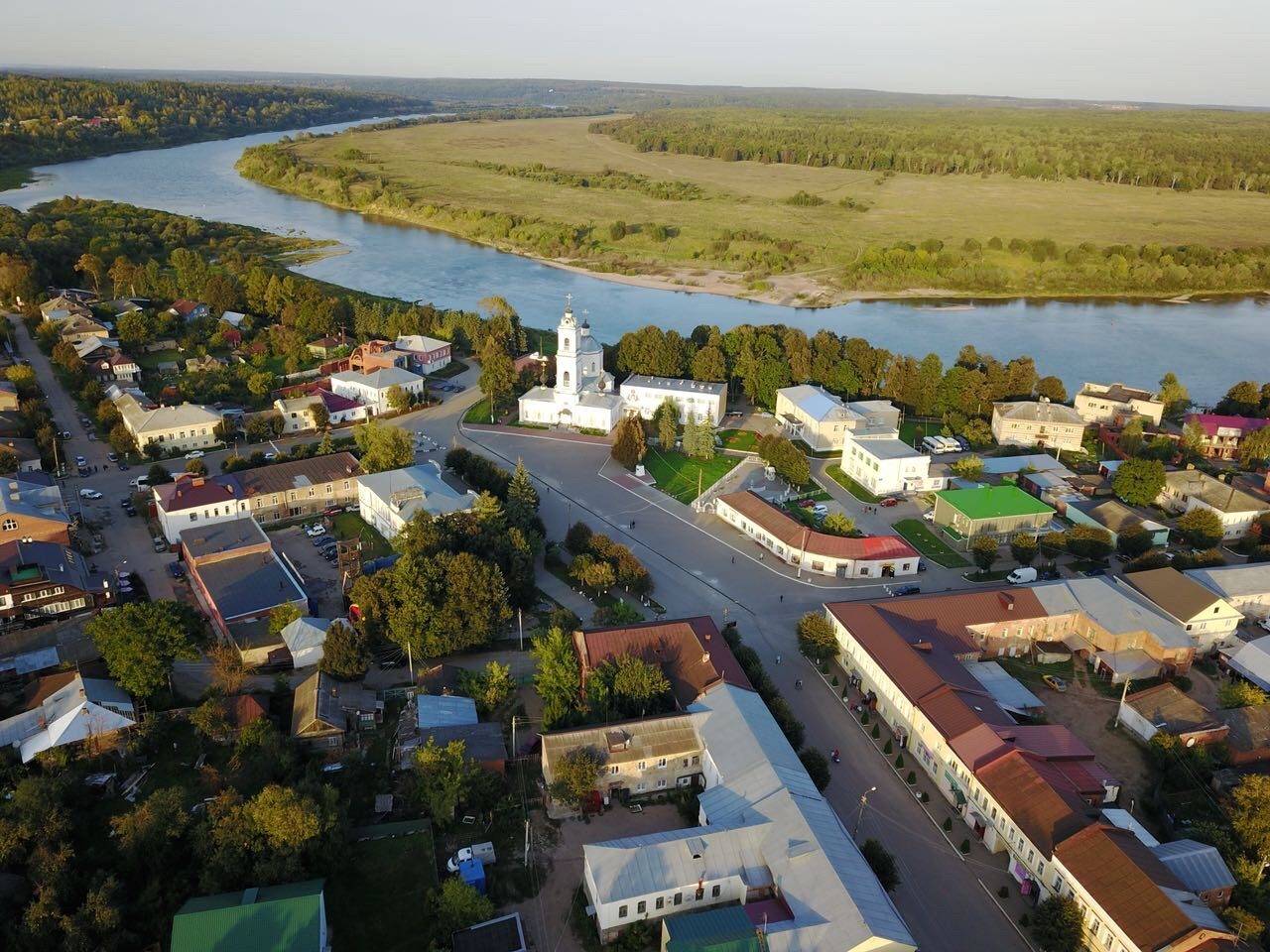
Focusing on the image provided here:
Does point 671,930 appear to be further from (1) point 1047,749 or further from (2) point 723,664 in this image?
(1) point 1047,749

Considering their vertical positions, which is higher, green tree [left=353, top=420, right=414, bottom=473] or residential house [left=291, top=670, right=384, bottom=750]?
green tree [left=353, top=420, right=414, bottom=473]

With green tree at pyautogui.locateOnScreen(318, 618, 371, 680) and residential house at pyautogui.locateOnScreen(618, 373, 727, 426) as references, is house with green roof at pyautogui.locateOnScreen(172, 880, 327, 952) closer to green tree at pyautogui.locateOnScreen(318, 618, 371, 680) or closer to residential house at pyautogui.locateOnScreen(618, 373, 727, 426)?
green tree at pyautogui.locateOnScreen(318, 618, 371, 680)

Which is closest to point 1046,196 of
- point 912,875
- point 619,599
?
point 619,599

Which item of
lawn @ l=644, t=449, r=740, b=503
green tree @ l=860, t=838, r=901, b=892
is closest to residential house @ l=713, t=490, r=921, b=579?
lawn @ l=644, t=449, r=740, b=503

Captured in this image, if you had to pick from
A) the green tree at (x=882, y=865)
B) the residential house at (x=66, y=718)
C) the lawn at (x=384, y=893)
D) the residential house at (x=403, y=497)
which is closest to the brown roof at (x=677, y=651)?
the green tree at (x=882, y=865)

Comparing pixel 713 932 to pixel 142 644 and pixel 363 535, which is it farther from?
pixel 363 535

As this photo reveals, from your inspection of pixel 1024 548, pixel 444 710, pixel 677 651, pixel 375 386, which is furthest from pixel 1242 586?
pixel 375 386

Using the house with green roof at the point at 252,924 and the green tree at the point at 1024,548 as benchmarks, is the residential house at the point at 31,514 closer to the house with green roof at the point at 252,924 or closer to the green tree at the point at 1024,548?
the house with green roof at the point at 252,924
